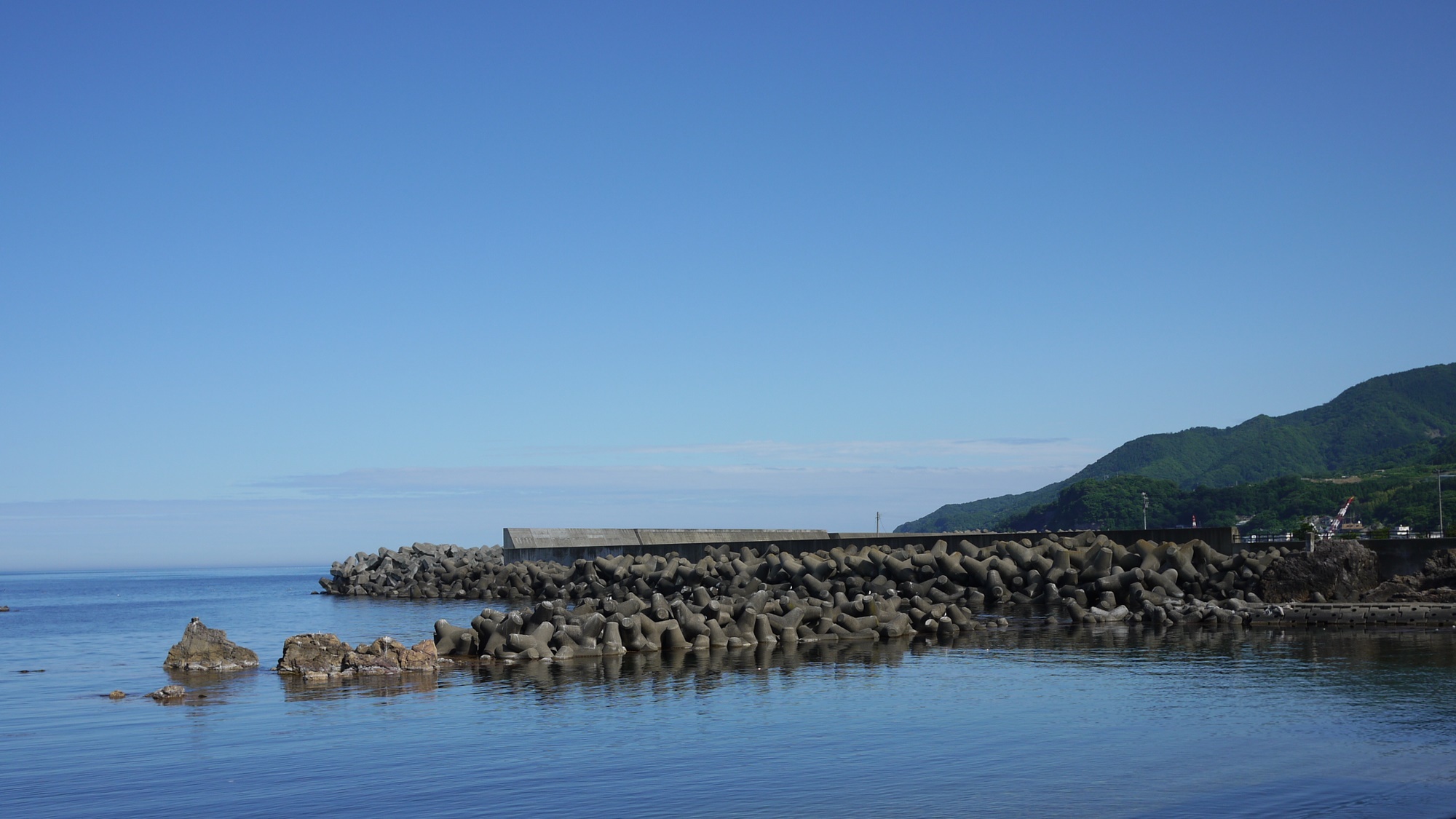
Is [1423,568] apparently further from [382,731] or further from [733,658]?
[382,731]

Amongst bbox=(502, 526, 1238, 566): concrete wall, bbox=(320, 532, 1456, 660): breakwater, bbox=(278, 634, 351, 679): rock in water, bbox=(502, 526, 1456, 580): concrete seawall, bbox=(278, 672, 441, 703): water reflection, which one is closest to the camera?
bbox=(278, 672, 441, 703): water reflection

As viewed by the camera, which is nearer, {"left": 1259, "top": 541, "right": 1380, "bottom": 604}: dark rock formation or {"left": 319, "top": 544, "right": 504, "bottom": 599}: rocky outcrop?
{"left": 1259, "top": 541, "right": 1380, "bottom": 604}: dark rock formation

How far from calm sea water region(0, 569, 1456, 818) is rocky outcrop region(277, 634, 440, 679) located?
0.61 metres

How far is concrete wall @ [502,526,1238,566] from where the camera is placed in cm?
3016

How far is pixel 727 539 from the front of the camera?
55594mm

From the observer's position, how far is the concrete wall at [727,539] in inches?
1187

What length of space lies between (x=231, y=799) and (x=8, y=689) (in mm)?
12361

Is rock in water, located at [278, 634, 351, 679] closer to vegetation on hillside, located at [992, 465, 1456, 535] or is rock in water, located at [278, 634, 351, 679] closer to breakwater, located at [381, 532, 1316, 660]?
breakwater, located at [381, 532, 1316, 660]

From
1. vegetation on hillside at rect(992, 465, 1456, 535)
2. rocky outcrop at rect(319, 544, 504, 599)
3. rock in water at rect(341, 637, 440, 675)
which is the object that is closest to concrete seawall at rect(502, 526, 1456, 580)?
rocky outcrop at rect(319, 544, 504, 599)

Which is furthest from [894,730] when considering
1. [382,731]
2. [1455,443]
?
[1455,443]

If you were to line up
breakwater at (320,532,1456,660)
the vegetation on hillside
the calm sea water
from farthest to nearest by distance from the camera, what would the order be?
the vegetation on hillside < breakwater at (320,532,1456,660) < the calm sea water

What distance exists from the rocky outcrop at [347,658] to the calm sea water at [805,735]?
605 millimetres

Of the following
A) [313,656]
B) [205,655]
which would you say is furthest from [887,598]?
[205,655]

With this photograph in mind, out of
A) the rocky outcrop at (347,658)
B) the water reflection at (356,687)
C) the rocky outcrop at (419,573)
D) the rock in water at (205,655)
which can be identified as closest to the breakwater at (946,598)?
the rocky outcrop at (347,658)
